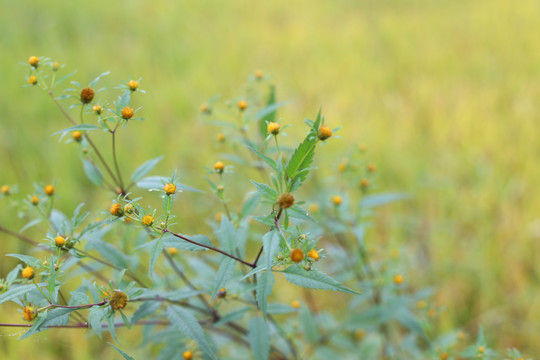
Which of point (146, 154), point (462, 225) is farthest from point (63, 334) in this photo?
point (462, 225)

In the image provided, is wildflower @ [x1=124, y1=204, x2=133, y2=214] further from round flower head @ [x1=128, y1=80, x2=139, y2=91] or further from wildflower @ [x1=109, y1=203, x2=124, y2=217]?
round flower head @ [x1=128, y1=80, x2=139, y2=91]

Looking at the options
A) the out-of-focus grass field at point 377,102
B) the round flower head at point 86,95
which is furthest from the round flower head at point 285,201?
the out-of-focus grass field at point 377,102

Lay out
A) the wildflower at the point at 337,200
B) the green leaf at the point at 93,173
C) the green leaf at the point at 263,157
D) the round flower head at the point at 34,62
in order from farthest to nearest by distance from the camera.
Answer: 1. the wildflower at the point at 337,200
2. the green leaf at the point at 93,173
3. the round flower head at the point at 34,62
4. the green leaf at the point at 263,157

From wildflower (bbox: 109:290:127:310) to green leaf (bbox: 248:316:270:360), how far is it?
1.00 feet

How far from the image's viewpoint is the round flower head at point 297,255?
0.68 m

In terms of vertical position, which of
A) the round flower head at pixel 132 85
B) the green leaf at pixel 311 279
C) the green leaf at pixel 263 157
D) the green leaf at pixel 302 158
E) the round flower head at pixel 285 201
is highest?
the round flower head at pixel 132 85

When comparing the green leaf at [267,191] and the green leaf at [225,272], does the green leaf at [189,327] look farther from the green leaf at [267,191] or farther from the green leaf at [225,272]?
the green leaf at [267,191]

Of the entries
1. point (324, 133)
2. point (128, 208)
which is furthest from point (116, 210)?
point (324, 133)

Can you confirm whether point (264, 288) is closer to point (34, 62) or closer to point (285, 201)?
point (285, 201)

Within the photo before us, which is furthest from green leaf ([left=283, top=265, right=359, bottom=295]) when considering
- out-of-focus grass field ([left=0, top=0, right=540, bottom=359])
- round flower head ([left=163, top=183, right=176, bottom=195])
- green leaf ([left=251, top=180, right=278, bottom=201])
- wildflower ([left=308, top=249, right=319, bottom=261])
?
out-of-focus grass field ([left=0, top=0, right=540, bottom=359])

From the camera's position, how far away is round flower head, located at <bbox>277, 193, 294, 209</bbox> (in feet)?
2.22

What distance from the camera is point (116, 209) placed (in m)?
Answer: 0.71

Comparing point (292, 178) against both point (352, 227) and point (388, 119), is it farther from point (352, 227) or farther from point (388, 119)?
point (388, 119)

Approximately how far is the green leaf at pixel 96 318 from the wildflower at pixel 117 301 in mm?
18
